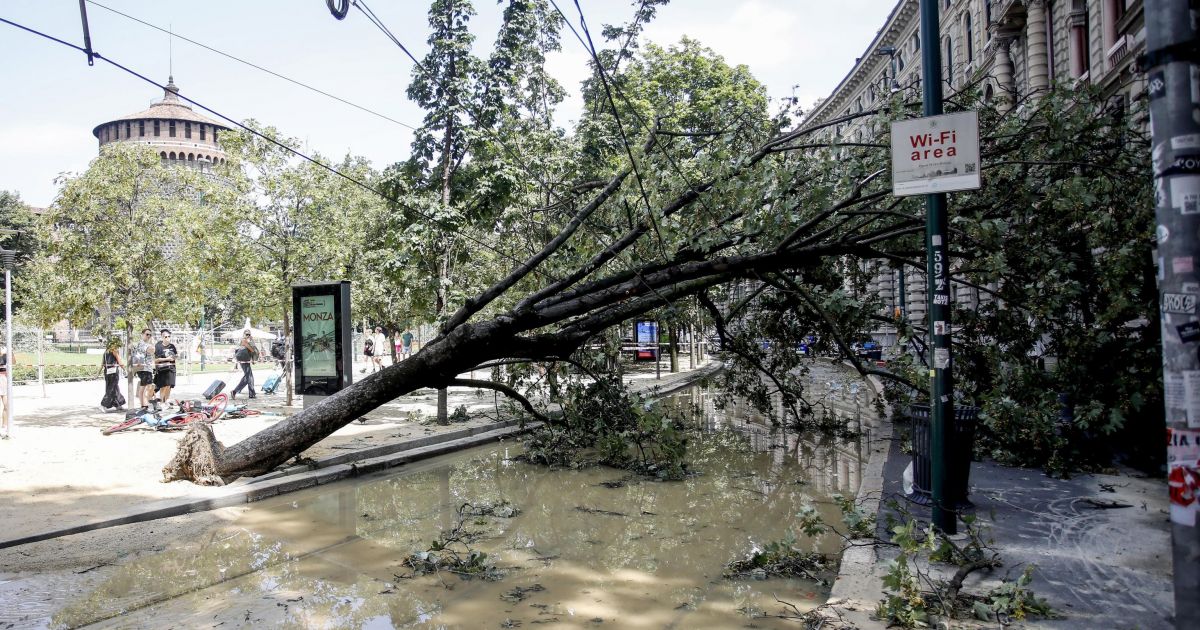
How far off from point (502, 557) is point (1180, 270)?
552cm

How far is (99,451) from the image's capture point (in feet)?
38.2

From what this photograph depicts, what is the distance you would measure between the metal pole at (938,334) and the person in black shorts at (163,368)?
52.4 ft

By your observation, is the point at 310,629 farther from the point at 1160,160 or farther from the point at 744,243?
the point at 744,243

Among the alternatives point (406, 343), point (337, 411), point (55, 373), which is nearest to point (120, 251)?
point (337, 411)

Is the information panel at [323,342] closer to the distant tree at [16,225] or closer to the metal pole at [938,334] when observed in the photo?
the metal pole at [938,334]

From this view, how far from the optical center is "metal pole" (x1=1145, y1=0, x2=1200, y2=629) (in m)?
3.17

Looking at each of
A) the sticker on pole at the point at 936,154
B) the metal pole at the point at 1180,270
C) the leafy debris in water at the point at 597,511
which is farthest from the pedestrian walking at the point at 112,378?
the metal pole at the point at 1180,270

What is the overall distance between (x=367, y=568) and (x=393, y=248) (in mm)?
9115

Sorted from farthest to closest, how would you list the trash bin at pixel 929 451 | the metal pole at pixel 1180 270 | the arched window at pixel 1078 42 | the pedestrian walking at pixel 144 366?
the arched window at pixel 1078 42 → the pedestrian walking at pixel 144 366 → the trash bin at pixel 929 451 → the metal pole at pixel 1180 270

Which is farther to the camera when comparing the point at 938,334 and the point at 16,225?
the point at 16,225

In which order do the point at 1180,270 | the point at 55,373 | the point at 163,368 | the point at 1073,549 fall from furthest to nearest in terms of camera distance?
the point at 55,373, the point at 163,368, the point at 1073,549, the point at 1180,270

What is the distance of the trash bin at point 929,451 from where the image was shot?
7.20 m

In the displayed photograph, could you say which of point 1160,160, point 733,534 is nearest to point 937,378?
point 733,534

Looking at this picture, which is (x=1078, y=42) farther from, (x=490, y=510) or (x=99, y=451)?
(x=99, y=451)
